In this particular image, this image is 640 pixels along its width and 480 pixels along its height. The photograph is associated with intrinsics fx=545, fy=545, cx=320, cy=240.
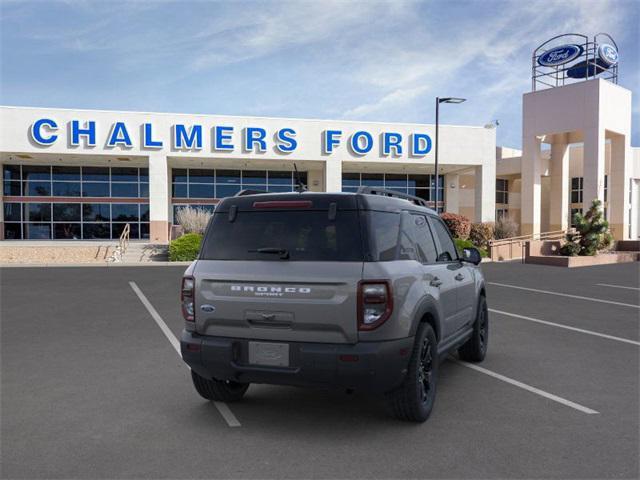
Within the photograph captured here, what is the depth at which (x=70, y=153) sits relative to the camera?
28719 millimetres

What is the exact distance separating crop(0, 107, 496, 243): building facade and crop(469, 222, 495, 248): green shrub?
350 cm

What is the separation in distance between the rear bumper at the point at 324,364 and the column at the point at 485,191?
31.0m

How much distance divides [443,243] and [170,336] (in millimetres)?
4400

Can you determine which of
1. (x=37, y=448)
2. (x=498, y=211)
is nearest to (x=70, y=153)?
(x=37, y=448)

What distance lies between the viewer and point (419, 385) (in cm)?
452

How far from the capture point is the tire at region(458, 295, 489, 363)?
650 cm

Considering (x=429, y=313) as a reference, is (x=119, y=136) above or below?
above

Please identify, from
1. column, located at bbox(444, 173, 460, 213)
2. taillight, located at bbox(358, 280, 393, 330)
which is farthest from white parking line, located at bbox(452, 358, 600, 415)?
column, located at bbox(444, 173, 460, 213)

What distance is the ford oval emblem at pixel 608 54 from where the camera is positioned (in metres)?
31.8

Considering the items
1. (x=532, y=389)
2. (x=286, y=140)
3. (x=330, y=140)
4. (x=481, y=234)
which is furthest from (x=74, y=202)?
(x=532, y=389)

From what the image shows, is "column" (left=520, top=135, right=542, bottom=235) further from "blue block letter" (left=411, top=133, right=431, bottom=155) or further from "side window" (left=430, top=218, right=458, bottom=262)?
"side window" (left=430, top=218, right=458, bottom=262)

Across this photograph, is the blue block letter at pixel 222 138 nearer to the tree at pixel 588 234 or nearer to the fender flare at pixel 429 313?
the tree at pixel 588 234

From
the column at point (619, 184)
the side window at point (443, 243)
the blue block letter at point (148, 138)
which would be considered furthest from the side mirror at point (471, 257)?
the column at point (619, 184)

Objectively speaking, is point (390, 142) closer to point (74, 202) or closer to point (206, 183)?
point (206, 183)
